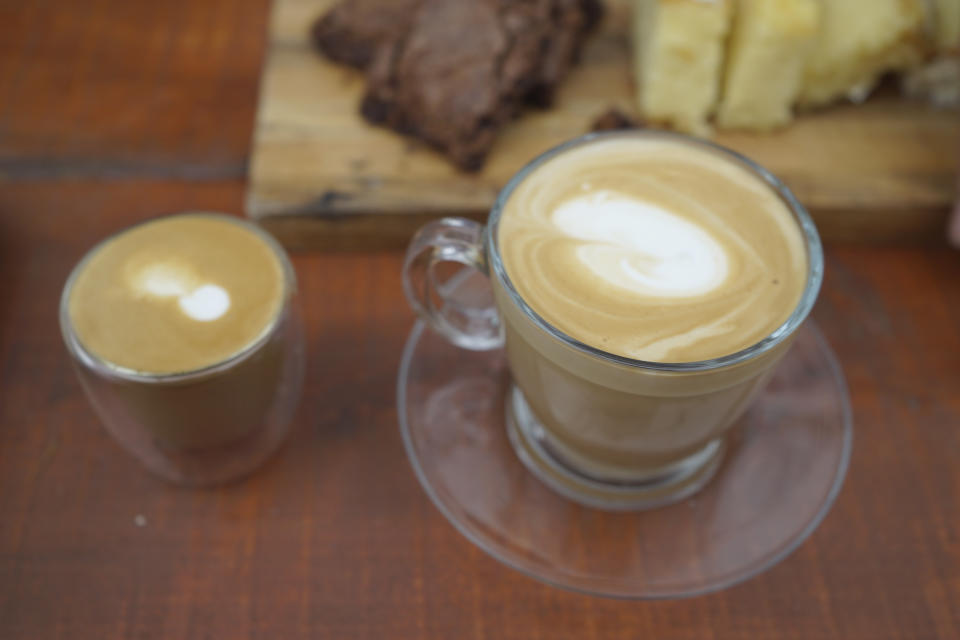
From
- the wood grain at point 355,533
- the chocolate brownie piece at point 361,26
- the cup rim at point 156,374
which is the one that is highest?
the chocolate brownie piece at point 361,26

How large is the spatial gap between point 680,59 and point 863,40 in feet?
0.72

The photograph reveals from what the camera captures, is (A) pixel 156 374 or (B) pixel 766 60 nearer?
(A) pixel 156 374

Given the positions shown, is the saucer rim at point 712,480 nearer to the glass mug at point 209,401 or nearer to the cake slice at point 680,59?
the glass mug at point 209,401

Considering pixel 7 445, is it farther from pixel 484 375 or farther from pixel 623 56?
pixel 623 56

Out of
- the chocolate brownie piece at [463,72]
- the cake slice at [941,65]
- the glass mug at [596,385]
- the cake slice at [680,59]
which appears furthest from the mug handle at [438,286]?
the cake slice at [941,65]

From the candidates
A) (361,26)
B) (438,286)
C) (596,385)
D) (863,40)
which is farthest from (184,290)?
(863,40)

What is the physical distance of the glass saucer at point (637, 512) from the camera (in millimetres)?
794

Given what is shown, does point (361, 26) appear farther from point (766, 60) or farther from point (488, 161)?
point (766, 60)

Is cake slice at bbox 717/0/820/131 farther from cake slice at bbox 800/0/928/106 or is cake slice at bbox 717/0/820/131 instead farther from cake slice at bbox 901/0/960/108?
cake slice at bbox 901/0/960/108

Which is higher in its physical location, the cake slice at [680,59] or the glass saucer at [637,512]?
the cake slice at [680,59]

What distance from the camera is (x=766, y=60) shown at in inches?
42.1

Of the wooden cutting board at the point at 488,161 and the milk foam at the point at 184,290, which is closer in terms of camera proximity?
the milk foam at the point at 184,290

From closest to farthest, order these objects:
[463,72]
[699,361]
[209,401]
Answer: [699,361] < [209,401] < [463,72]

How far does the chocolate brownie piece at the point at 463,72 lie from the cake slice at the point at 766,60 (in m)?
0.21
